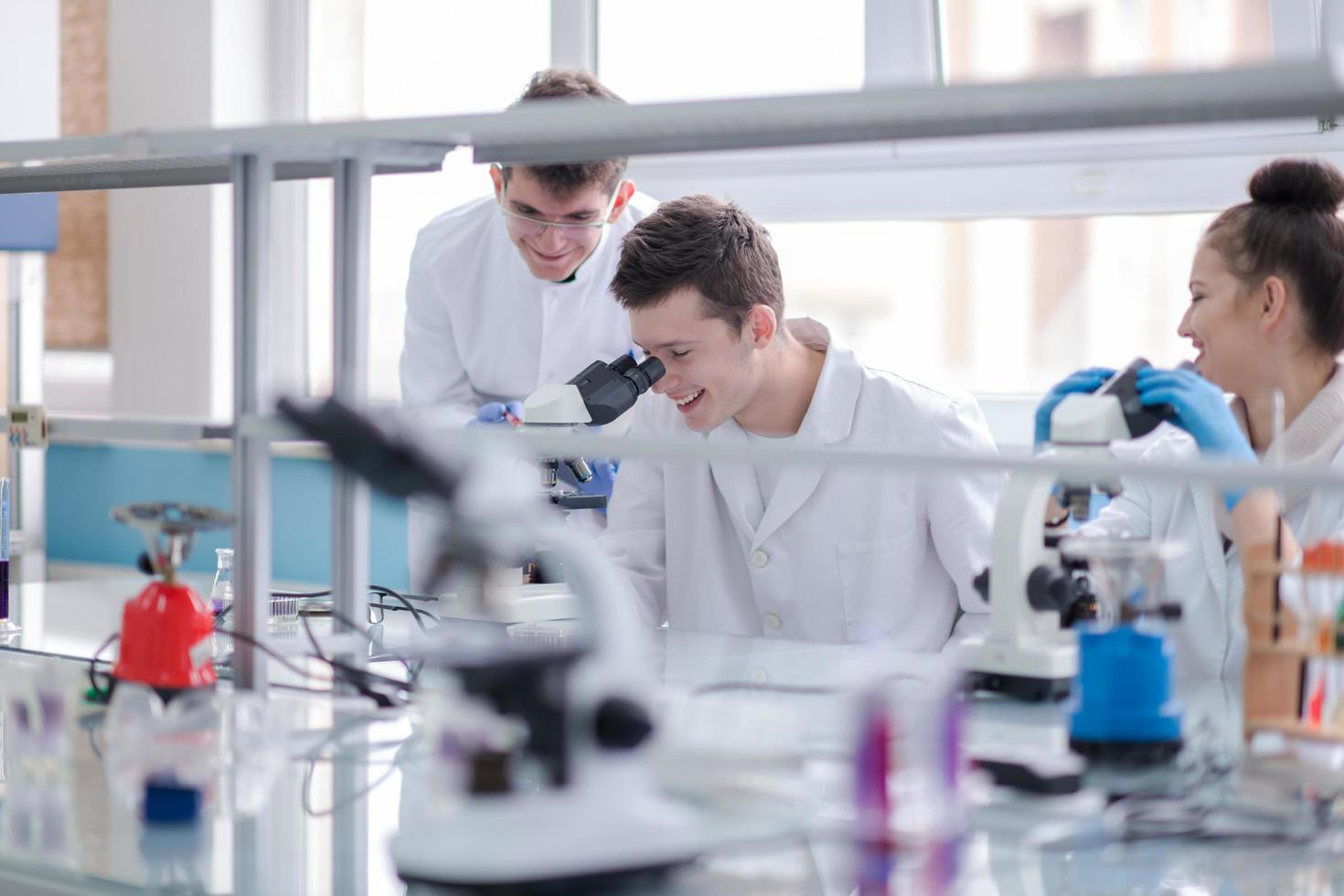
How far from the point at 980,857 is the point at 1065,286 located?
3.08 metres

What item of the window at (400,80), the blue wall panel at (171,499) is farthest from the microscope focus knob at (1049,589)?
the window at (400,80)

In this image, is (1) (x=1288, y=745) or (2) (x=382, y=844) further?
(1) (x=1288, y=745)

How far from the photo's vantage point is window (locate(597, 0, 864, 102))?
12.6 ft

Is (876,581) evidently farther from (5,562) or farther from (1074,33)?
(1074,33)

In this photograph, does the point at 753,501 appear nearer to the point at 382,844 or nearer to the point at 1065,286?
the point at 382,844

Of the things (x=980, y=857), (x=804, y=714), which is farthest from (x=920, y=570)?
(x=980, y=857)

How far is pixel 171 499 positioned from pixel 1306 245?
3746mm

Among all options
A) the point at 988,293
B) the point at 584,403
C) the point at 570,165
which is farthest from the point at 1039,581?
the point at 988,293

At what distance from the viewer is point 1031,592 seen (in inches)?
56.2

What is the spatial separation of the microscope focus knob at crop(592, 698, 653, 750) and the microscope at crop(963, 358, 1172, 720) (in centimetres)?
57

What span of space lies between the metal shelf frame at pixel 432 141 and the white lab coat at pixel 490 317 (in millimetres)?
1318

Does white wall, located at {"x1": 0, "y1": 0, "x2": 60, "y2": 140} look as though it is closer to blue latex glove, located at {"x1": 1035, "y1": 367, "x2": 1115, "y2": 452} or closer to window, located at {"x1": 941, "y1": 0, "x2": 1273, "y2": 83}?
window, located at {"x1": 941, "y1": 0, "x2": 1273, "y2": 83}

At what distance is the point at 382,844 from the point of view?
3.61 ft

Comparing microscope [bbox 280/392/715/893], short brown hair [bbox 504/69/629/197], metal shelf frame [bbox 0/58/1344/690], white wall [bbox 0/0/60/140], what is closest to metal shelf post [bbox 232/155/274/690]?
metal shelf frame [bbox 0/58/1344/690]
